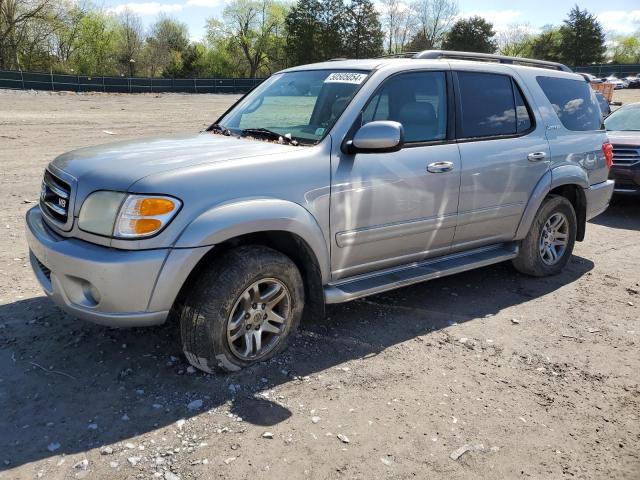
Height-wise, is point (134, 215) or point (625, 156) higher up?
point (134, 215)

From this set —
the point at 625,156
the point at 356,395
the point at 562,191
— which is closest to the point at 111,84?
the point at 625,156

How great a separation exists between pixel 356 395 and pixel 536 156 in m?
2.83

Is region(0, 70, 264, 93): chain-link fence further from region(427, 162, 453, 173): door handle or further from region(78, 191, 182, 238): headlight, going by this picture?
region(78, 191, 182, 238): headlight

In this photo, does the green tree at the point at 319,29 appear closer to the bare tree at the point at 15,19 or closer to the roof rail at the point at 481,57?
the bare tree at the point at 15,19

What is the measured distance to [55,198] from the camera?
3502mm

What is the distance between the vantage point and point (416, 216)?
13.6ft

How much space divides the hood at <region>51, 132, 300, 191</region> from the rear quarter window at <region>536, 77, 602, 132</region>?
304 cm

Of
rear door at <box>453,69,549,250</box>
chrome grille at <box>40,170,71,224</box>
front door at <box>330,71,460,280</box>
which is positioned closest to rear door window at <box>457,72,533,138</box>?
rear door at <box>453,69,549,250</box>

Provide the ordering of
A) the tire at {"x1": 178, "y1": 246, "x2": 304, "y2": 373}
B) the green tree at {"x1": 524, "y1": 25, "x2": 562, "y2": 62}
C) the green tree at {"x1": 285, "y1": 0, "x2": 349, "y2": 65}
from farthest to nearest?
the green tree at {"x1": 524, "y1": 25, "x2": 562, "y2": 62} < the green tree at {"x1": 285, "y1": 0, "x2": 349, "y2": 65} < the tire at {"x1": 178, "y1": 246, "x2": 304, "y2": 373}

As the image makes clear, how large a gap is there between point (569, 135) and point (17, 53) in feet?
187

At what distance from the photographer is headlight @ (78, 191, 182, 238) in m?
2.99

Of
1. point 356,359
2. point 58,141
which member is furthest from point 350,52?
point 356,359

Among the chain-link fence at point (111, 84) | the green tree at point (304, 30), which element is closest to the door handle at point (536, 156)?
the chain-link fence at point (111, 84)

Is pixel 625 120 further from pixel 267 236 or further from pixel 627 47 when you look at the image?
pixel 627 47
